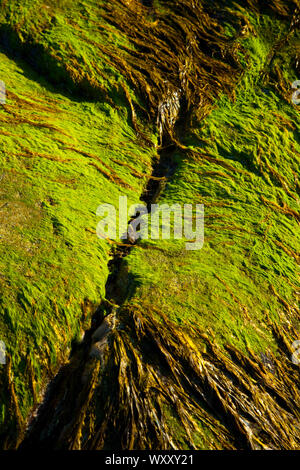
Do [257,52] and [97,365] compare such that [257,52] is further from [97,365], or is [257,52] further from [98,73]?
[97,365]

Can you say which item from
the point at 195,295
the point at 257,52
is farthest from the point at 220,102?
the point at 195,295

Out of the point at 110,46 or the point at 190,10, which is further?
the point at 190,10

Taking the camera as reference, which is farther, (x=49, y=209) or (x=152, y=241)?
(x=152, y=241)

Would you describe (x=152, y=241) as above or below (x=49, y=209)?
below
